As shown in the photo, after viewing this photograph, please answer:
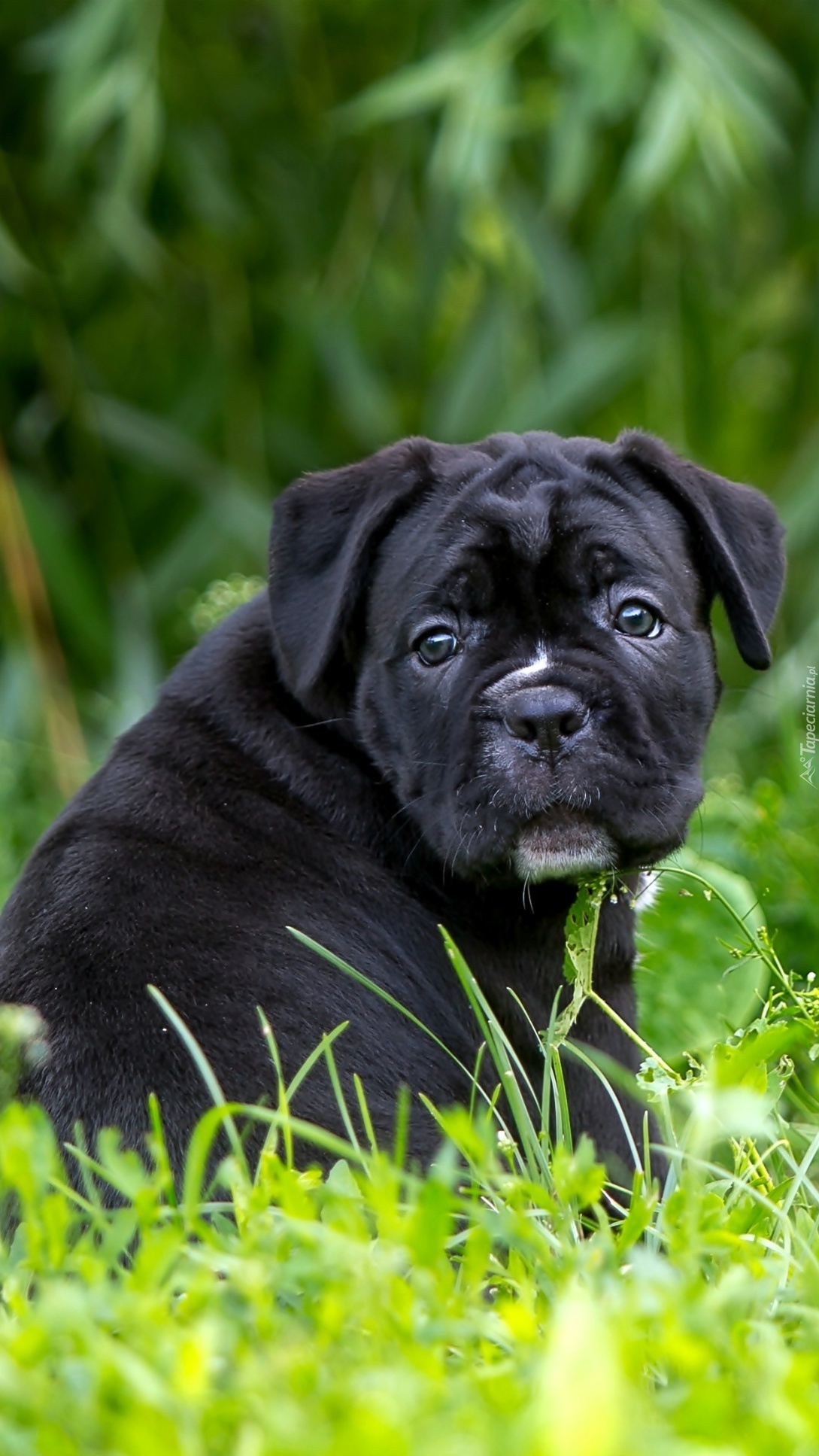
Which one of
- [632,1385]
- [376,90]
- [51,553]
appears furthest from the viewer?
[51,553]

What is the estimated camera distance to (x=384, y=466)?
10.8 ft

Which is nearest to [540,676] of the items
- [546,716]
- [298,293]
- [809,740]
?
[546,716]

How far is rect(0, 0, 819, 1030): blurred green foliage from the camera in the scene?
243 inches

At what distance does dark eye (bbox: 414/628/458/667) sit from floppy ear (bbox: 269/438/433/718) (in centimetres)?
16

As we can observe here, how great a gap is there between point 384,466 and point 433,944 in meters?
0.91

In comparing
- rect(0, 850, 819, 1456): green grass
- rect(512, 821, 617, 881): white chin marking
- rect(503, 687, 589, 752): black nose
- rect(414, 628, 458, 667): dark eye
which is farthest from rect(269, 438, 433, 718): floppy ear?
rect(0, 850, 819, 1456): green grass

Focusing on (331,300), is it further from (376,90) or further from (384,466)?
(384,466)

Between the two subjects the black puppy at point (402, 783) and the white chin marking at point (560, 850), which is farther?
the white chin marking at point (560, 850)

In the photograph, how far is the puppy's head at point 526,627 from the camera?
2.86m

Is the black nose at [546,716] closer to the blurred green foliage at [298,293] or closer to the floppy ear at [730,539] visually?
the floppy ear at [730,539]

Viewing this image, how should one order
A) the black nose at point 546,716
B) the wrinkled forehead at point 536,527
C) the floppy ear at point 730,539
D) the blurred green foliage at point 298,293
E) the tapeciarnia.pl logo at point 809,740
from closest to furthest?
the black nose at point 546,716 → the wrinkled forehead at point 536,527 → the floppy ear at point 730,539 → the tapeciarnia.pl logo at point 809,740 → the blurred green foliage at point 298,293

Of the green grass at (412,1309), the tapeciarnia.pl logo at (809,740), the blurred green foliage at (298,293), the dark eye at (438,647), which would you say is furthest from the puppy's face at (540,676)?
the blurred green foliage at (298,293)

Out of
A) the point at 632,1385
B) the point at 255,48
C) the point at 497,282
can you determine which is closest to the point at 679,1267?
the point at 632,1385

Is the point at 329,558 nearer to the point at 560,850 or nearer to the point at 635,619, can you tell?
the point at 635,619
